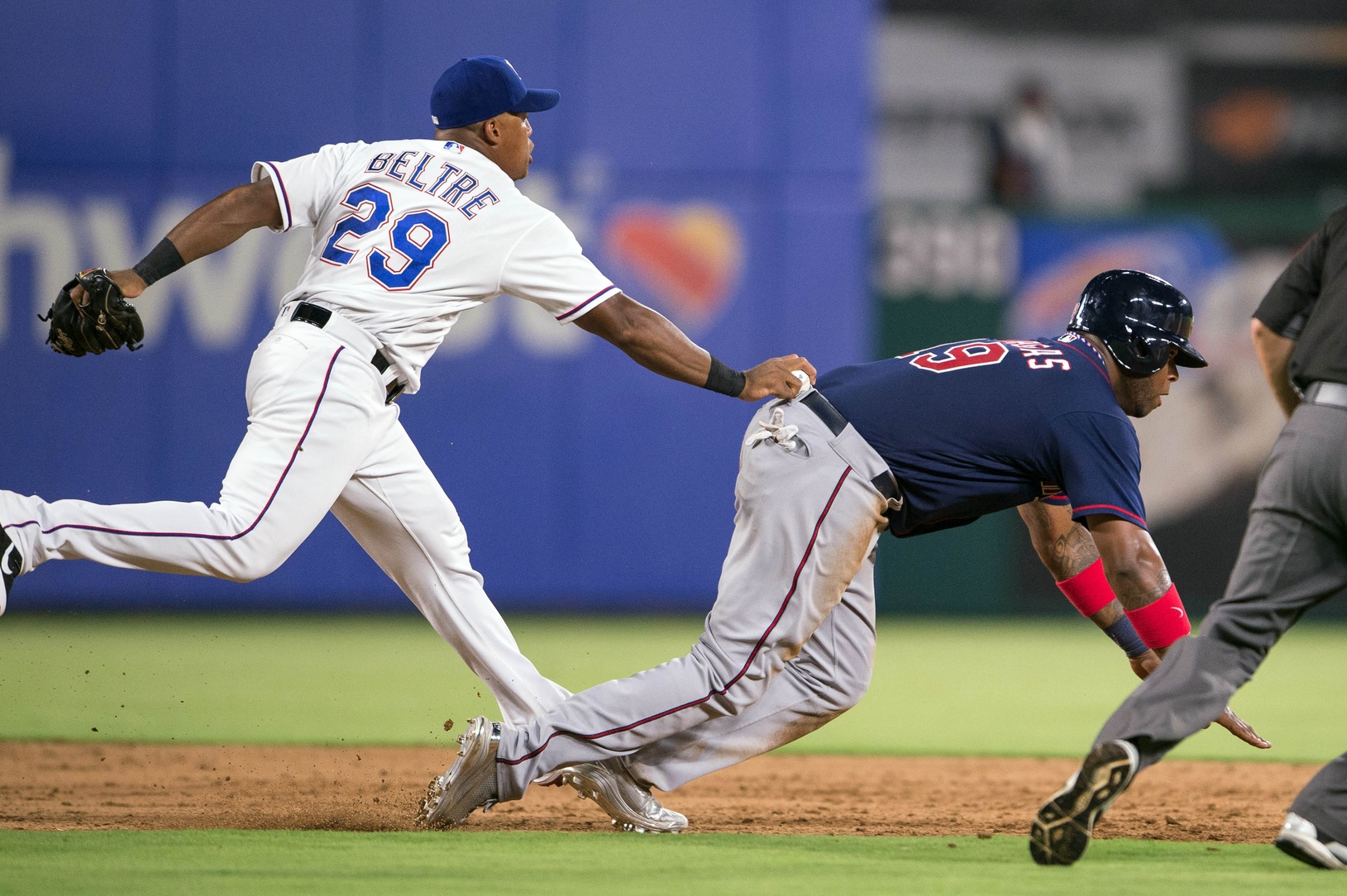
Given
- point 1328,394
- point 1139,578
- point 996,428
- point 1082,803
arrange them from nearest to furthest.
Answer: point 1082,803 < point 1328,394 < point 1139,578 < point 996,428

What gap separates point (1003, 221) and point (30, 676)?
7143 millimetres

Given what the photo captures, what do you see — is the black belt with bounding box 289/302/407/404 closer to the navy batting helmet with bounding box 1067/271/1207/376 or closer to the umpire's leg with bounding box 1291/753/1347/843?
the navy batting helmet with bounding box 1067/271/1207/376

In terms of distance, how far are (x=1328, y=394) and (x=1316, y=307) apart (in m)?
0.22

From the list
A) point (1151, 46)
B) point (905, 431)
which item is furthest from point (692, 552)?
point (1151, 46)

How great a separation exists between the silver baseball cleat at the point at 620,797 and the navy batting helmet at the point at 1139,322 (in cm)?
169

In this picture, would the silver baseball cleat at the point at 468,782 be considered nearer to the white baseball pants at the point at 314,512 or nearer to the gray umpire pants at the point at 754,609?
the gray umpire pants at the point at 754,609

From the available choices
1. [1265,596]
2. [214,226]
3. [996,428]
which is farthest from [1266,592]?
[214,226]

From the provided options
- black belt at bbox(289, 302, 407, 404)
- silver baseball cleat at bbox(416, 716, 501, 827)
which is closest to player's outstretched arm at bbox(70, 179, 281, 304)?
black belt at bbox(289, 302, 407, 404)

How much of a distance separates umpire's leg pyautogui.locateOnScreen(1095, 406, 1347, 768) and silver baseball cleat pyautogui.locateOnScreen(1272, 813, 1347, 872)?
0.37 m

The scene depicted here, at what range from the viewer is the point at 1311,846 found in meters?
3.46

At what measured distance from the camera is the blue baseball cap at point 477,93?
4.46 metres

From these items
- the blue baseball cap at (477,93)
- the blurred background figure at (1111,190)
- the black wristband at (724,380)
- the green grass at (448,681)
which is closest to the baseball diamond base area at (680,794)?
the green grass at (448,681)

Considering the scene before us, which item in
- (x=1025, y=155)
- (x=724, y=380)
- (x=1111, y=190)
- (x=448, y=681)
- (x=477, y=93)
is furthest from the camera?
(x=1111, y=190)

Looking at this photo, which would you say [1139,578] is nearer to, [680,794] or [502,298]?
[680,794]
